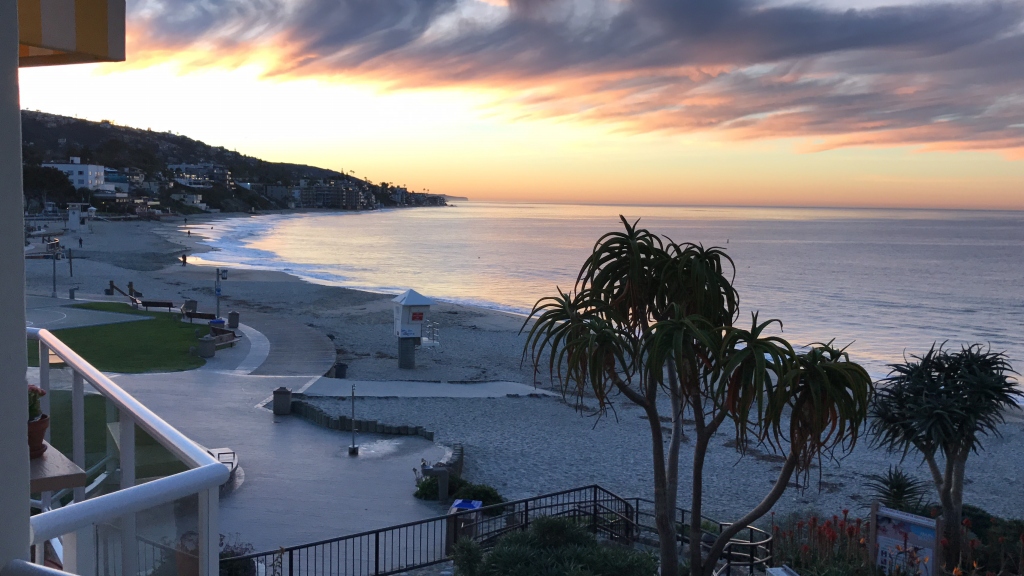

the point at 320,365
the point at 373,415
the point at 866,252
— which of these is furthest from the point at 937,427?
the point at 866,252

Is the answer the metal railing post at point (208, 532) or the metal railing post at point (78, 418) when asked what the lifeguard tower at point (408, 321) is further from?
the metal railing post at point (208, 532)

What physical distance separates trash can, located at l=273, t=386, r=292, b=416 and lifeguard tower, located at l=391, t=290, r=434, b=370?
7646 millimetres

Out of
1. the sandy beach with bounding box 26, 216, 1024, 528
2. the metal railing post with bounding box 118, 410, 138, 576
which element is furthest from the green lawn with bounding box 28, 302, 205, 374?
the metal railing post with bounding box 118, 410, 138, 576

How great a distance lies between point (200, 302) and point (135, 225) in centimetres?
8563

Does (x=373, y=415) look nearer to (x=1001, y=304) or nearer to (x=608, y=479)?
(x=608, y=479)

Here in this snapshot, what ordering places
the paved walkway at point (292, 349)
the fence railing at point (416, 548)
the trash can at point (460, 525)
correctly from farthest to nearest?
the paved walkway at point (292, 349), the trash can at point (460, 525), the fence railing at point (416, 548)

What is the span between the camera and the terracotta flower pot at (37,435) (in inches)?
125

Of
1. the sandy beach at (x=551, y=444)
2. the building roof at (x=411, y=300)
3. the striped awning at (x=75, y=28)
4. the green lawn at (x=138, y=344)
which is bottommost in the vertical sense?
the sandy beach at (x=551, y=444)

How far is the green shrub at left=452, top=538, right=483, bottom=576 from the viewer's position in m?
8.55

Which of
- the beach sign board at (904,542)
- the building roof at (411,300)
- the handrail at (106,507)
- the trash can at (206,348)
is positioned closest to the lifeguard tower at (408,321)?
the building roof at (411,300)

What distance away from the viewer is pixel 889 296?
6153 cm

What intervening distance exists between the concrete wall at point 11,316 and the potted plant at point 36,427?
5.87ft

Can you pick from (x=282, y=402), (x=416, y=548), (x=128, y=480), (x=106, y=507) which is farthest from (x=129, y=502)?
(x=282, y=402)

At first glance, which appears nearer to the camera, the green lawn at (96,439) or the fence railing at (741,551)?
the green lawn at (96,439)
